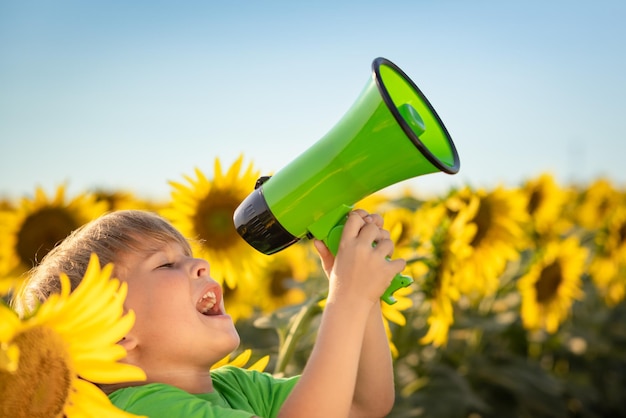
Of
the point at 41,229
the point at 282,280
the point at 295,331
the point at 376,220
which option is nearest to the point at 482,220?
the point at 282,280

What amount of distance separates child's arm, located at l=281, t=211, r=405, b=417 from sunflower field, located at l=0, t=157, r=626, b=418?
47 cm

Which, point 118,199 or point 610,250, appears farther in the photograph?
point 610,250

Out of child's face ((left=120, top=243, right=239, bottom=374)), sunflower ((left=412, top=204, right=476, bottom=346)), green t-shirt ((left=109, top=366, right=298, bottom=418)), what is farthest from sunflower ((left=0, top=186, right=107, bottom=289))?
child's face ((left=120, top=243, right=239, bottom=374))

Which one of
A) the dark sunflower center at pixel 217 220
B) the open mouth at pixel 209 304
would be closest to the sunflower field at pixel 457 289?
the dark sunflower center at pixel 217 220

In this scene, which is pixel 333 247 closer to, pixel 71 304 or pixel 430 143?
pixel 430 143

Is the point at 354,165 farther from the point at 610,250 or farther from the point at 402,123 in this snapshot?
the point at 610,250

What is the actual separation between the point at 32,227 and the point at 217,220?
3.63 feet

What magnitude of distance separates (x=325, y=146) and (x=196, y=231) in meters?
1.68

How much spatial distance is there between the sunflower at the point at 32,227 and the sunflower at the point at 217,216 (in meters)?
0.80

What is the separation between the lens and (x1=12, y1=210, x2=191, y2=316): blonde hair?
1677mm

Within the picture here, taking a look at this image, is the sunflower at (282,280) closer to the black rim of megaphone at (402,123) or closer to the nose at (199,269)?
the nose at (199,269)

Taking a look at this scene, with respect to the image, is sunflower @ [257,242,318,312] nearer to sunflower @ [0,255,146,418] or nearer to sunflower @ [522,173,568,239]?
sunflower @ [522,173,568,239]

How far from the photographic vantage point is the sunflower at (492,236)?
3.67m

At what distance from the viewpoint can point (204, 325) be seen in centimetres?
160
